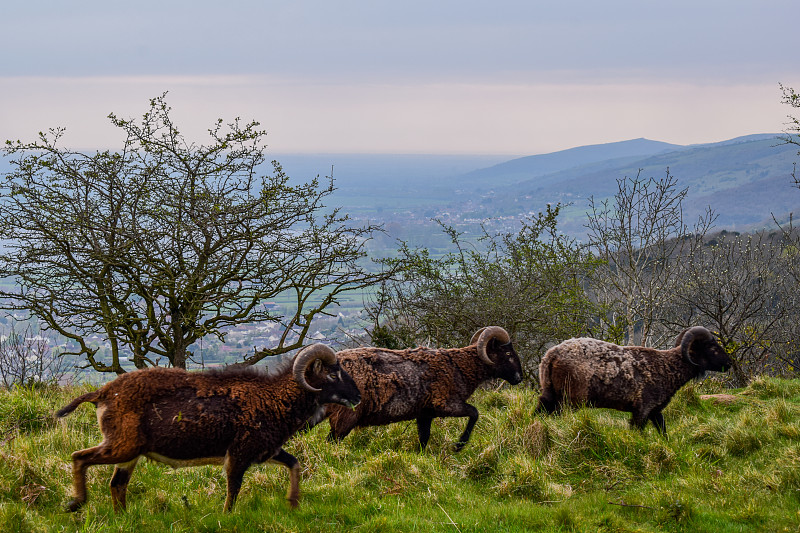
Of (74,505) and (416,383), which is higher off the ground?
(74,505)

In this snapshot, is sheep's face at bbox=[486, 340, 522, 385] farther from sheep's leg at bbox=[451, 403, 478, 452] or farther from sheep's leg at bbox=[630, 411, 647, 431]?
sheep's leg at bbox=[630, 411, 647, 431]

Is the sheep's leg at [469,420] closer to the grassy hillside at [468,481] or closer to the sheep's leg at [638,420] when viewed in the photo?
the grassy hillside at [468,481]

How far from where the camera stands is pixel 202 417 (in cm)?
662

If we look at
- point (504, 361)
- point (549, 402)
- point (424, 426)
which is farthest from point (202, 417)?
point (549, 402)

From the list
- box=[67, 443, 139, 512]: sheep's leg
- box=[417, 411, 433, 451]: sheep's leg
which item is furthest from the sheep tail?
box=[417, 411, 433, 451]: sheep's leg

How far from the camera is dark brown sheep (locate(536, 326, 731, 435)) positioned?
1033 cm

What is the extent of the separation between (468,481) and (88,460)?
4.19 metres

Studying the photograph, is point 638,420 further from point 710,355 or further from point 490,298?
point 490,298

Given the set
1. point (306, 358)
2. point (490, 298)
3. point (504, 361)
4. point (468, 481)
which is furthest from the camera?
point (490, 298)

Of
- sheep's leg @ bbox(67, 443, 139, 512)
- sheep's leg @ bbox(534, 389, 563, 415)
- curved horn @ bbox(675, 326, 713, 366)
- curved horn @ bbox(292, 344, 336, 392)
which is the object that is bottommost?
sheep's leg @ bbox(534, 389, 563, 415)

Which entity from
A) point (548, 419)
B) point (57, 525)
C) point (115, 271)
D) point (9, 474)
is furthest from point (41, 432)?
point (548, 419)

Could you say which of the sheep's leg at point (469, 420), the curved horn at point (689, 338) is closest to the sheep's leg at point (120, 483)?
the sheep's leg at point (469, 420)

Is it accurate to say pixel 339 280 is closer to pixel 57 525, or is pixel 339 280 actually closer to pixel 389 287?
pixel 389 287

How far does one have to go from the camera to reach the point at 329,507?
6.67 meters
